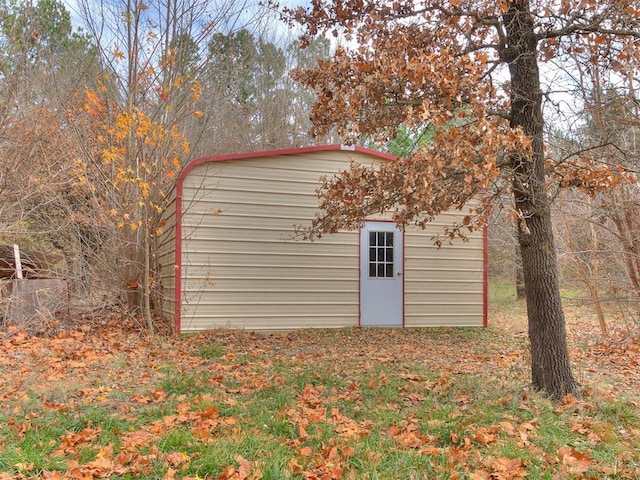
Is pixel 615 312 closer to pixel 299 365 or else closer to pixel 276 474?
pixel 299 365

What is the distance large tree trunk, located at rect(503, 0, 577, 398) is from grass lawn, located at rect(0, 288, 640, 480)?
0.33 m

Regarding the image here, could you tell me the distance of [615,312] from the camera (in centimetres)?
789

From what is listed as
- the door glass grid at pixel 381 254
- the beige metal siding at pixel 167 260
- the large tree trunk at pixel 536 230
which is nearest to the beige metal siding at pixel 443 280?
the door glass grid at pixel 381 254

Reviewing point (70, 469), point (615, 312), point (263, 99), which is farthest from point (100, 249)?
point (263, 99)

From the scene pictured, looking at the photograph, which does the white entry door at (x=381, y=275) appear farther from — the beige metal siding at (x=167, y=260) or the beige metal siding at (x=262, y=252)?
the beige metal siding at (x=167, y=260)

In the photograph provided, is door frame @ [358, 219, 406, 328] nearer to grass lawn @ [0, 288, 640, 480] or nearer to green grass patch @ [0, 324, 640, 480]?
grass lawn @ [0, 288, 640, 480]

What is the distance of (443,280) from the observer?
962cm

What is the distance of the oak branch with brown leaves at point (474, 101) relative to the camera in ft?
13.3

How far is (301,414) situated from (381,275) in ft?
18.5

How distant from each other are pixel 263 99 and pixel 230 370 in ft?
46.3

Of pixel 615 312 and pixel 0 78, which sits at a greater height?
pixel 0 78

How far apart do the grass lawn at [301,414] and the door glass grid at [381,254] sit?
2412 mm

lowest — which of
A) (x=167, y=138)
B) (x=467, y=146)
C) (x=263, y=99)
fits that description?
(x=467, y=146)

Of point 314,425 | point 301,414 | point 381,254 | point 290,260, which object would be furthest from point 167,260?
point 314,425
